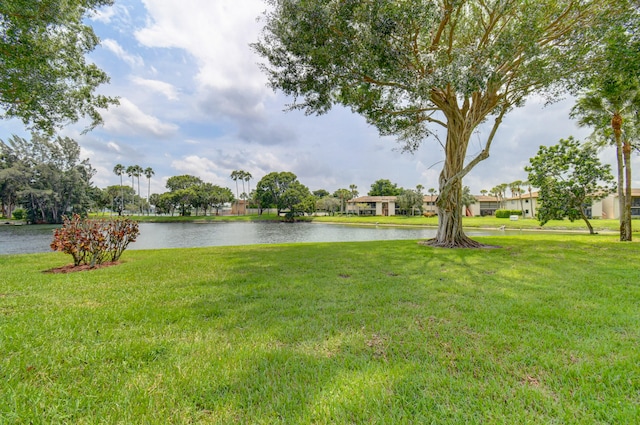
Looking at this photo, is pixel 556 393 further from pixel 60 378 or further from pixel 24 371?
pixel 24 371

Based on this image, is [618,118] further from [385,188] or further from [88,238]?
[385,188]

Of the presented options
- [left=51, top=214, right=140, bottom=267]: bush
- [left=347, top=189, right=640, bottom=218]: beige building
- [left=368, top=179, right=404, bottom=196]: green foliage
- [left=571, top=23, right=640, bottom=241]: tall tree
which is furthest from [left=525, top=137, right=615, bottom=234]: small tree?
[left=368, top=179, right=404, bottom=196]: green foliage

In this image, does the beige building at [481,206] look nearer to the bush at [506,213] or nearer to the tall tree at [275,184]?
the bush at [506,213]

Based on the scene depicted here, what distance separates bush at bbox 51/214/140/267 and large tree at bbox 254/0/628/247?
269 inches

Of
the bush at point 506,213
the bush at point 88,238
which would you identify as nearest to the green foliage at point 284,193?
the bush at point 506,213

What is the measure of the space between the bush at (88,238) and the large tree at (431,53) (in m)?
6.84

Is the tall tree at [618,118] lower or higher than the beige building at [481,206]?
higher

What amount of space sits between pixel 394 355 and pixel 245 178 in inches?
2914

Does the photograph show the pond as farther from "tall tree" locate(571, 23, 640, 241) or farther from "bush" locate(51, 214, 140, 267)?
"tall tree" locate(571, 23, 640, 241)

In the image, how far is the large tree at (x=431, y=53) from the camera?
23.4ft

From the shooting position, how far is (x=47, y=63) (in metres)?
8.23

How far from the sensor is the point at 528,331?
2.86 meters

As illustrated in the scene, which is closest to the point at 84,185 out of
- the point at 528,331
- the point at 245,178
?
the point at 245,178

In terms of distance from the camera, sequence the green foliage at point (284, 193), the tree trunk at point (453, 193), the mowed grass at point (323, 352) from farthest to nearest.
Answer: the green foliage at point (284, 193), the tree trunk at point (453, 193), the mowed grass at point (323, 352)
